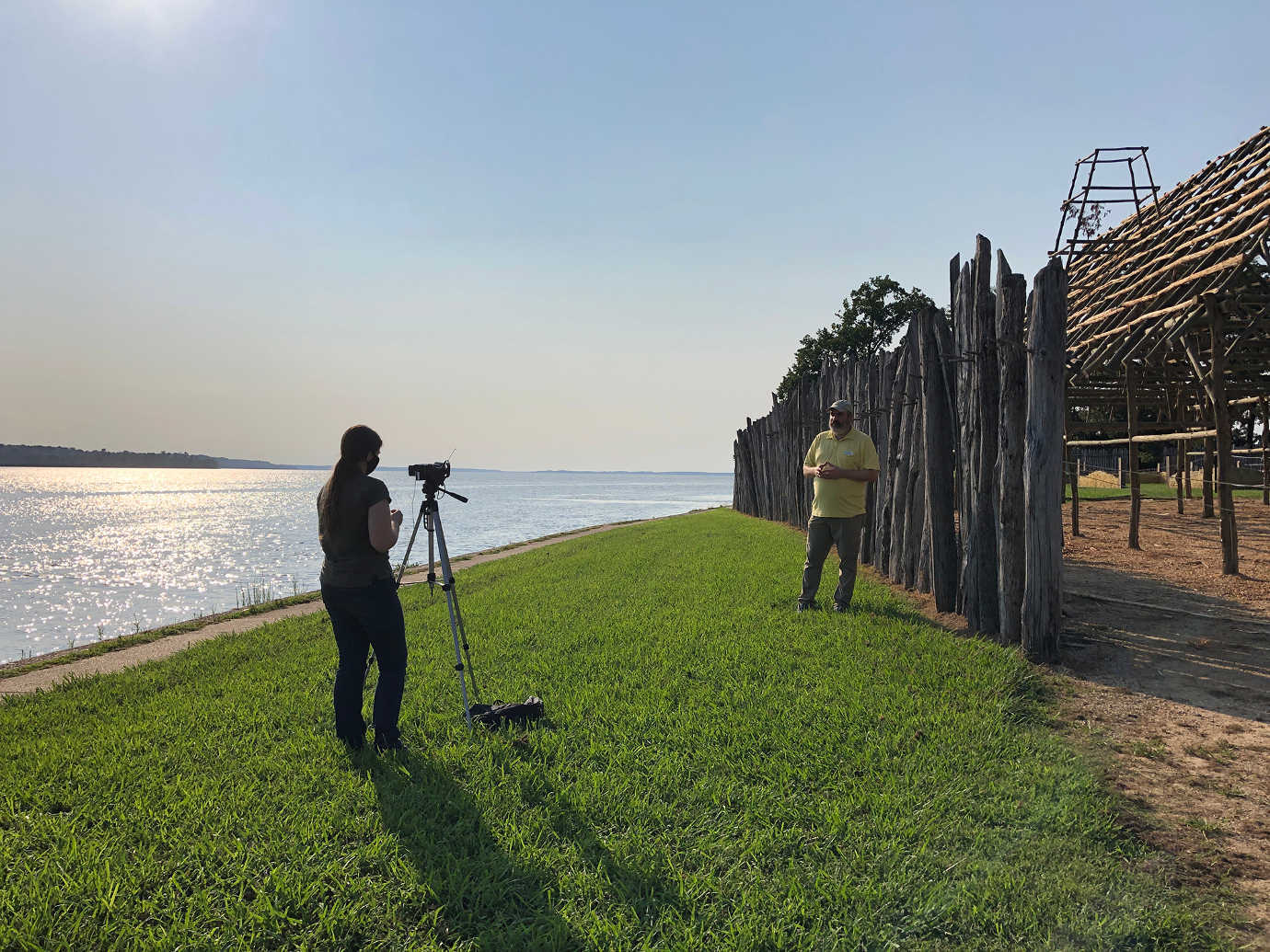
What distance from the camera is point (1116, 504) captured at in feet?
61.1

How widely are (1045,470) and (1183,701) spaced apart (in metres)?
1.84

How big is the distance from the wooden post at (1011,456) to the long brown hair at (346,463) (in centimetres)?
498

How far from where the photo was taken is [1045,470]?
5.63 meters

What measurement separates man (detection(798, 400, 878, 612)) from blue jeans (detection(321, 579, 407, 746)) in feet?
14.3

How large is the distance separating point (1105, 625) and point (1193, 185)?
12.4 m

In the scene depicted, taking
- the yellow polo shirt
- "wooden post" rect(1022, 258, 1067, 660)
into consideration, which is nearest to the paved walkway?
the yellow polo shirt

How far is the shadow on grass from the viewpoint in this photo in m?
2.50

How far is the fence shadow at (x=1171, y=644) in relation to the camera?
4.96 m

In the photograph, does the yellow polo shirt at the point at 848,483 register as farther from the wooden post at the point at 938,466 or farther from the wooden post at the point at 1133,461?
the wooden post at the point at 1133,461

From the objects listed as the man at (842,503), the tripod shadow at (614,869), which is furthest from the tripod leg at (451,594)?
the man at (842,503)

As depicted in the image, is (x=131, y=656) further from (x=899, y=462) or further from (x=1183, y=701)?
(x=1183, y=701)

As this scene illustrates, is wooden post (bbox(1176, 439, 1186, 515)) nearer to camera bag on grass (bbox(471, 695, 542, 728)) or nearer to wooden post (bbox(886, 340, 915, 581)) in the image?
wooden post (bbox(886, 340, 915, 581))

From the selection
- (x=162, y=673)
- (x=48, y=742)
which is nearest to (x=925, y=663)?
(x=48, y=742)

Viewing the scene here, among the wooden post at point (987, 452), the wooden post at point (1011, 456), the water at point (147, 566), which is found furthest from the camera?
the water at point (147, 566)
